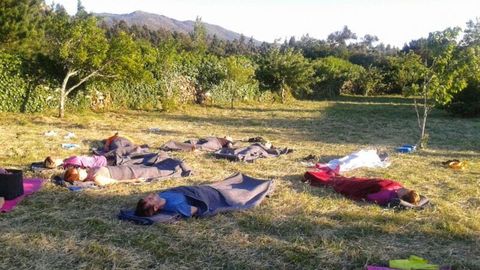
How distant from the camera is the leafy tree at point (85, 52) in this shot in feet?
44.5

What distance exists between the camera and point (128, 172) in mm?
6852

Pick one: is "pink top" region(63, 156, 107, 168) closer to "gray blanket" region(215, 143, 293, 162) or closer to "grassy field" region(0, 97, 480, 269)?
"grassy field" region(0, 97, 480, 269)

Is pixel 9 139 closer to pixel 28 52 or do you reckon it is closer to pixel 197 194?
pixel 28 52

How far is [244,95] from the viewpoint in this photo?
76.2 ft

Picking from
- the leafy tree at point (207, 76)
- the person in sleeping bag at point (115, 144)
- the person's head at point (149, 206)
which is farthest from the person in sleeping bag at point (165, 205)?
the leafy tree at point (207, 76)

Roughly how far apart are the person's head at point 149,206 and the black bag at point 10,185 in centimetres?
168

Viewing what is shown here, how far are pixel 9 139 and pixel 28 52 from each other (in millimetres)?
5392

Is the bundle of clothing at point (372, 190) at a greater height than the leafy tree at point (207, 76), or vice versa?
the leafy tree at point (207, 76)

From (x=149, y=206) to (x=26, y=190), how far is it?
201 cm

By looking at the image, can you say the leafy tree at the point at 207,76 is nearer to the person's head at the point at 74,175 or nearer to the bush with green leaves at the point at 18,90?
the bush with green leaves at the point at 18,90

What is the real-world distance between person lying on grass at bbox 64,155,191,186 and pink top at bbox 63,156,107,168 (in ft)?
1.69

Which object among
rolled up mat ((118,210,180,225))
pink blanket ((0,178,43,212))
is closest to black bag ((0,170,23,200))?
pink blanket ((0,178,43,212))

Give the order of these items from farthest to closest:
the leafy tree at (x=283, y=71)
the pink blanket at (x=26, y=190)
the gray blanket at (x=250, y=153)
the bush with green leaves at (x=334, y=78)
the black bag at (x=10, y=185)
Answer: the bush with green leaves at (x=334, y=78) < the leafy tree at (x=283, y=71) < the gray blanket at (x=250, y=153) < the black bag at (x=10, y=185) < the pink blanket at (x=26, y=190)

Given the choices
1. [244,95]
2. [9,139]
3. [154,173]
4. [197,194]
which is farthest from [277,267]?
[244,95]
